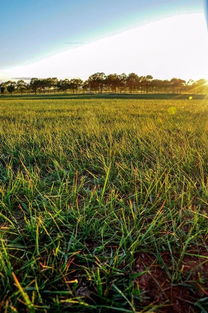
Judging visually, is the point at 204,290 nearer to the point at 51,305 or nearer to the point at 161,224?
the point at 161,224

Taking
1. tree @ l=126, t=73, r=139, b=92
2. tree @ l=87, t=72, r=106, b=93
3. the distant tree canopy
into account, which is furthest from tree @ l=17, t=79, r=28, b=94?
tree @ l=126, t=73, r=139, b=92

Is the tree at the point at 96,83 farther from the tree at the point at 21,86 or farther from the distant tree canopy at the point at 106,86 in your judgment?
the tree at the point at 21,86

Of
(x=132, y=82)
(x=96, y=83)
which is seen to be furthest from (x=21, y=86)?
(x=132, y=82)

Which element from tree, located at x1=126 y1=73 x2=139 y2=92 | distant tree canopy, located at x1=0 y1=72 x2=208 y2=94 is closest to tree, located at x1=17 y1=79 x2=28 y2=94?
distant tree canopy, located at x1=0 y1=72 x2=208 y2=94

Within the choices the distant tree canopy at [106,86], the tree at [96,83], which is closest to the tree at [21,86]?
the distant tree canopy at [106,86]

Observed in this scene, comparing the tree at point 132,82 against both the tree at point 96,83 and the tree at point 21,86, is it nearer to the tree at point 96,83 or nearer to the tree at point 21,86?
the tree at point 96,83

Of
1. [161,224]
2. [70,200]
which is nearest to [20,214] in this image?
[70,200]

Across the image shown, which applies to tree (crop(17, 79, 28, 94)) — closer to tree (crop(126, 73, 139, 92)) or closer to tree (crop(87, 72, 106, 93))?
tree (crop(87, 72, 106, 93))

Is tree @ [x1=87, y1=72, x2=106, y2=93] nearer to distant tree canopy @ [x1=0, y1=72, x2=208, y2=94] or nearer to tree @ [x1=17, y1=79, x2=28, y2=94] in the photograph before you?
distant tree canopy @ [x1=0, y1=72, x2=208, y2=94]

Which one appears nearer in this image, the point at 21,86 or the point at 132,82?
the point at 132,82

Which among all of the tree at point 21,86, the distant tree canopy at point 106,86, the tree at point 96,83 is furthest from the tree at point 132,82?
the tree at point 21,86

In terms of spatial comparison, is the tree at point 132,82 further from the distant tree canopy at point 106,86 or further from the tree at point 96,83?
the tree at point 96,83

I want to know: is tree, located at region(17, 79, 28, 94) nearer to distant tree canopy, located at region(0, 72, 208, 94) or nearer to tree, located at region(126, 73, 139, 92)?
distant tree canopy, located at region(0, 72, 208, 94)

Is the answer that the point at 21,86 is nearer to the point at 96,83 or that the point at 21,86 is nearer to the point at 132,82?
the point at 96,83
